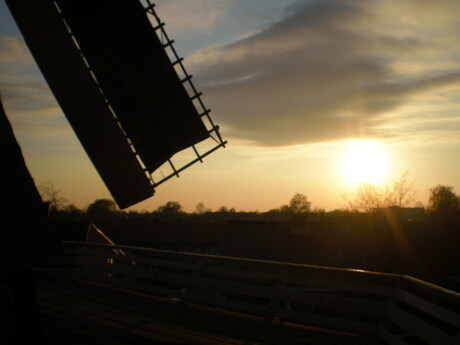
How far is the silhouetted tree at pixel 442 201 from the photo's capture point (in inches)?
2361

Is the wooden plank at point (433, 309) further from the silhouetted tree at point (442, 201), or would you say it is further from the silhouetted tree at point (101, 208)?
the silhouetted tree at point (101, 208)

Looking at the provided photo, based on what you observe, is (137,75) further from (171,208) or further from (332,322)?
(171,208)

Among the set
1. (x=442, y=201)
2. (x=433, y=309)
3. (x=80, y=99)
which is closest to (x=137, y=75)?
(x=80, y=99)

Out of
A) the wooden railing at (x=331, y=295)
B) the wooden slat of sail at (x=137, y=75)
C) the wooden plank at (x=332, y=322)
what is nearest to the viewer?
the wooden railing at (x=331, y=295)

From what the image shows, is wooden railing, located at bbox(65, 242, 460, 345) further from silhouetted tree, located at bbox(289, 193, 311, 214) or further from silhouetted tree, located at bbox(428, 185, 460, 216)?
silhouetted tree, located at bbox(289, 193, 311, 214)

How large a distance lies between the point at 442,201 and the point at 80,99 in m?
67.5

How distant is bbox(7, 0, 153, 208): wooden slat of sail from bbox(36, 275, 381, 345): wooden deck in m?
1.91

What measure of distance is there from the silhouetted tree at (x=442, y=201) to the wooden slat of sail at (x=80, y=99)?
58.1 metres

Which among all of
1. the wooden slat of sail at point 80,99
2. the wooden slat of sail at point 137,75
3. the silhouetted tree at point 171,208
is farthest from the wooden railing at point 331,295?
the silhouetted tree at point 171,208

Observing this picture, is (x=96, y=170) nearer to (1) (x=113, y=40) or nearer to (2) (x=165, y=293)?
(1) (x=113, y=40)

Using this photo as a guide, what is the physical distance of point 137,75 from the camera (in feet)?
21.8

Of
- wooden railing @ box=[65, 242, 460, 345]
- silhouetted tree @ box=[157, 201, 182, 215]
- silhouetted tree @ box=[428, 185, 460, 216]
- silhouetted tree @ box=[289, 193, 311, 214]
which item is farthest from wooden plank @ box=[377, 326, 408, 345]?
silhouetted tree @ box=[157, 201, 182, 215]

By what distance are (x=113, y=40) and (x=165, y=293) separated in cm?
524

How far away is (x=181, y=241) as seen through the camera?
5453cm
